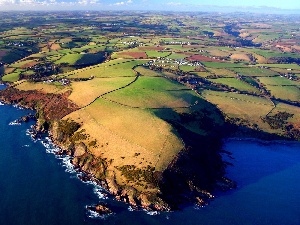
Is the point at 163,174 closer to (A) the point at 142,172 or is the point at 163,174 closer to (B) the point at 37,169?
(A) the point at 142,172

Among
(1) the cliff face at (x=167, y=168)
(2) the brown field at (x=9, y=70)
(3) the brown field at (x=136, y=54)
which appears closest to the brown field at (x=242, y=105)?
(1) the cliff face at (x=167, y=168)

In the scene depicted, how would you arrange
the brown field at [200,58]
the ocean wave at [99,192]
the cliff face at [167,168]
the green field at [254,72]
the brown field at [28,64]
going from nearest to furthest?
the cliff face at [167,168] → the ocean wave at [99,192] → the brown field at [28,64] → the green field at [254,72] → the brown field at [200,58]

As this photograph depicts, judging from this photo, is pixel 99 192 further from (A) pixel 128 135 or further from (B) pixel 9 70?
(B) pixel 9 70

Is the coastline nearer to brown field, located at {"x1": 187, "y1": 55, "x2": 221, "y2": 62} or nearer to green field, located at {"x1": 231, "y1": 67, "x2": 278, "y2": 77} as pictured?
green field, located at {"x1": 231, "y1": 67, "x2": 278, "y2": 77}

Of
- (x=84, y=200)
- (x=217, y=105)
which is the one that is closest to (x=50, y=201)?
(x=84, y=200)

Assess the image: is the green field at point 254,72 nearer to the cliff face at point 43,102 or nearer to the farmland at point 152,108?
the farmland at point 152,108

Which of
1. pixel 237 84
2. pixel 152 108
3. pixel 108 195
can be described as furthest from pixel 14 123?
Result: pixel 237 84

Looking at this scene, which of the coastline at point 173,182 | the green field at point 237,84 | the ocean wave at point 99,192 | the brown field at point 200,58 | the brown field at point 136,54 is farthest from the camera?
the brown field at point 200,58

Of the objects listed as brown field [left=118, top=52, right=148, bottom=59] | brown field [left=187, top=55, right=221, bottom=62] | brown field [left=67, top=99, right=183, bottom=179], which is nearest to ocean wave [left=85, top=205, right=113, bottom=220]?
brown field [left=67, top=99, right=183, bottom=179]
